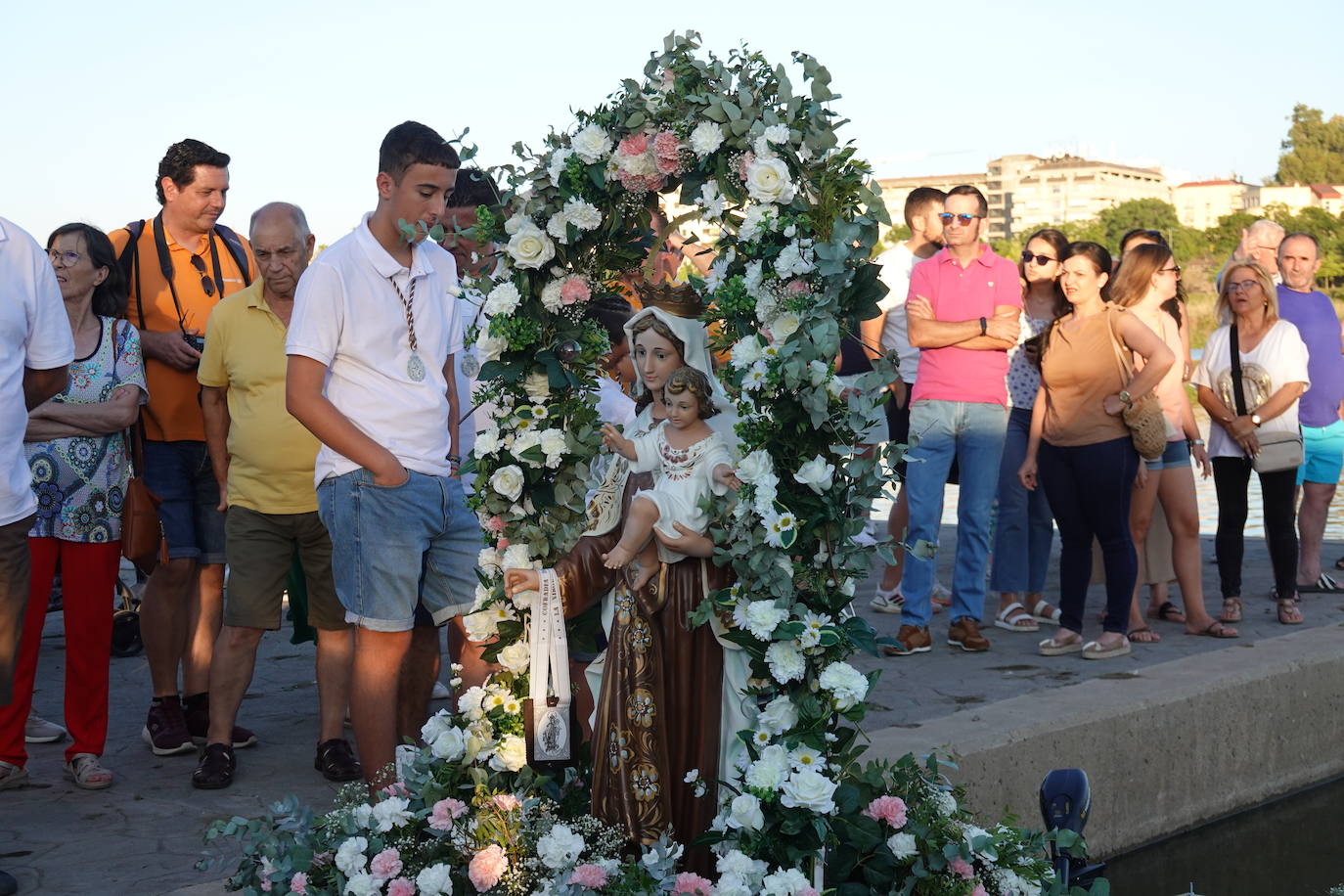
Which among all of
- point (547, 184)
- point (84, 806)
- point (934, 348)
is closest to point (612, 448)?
point (547, 184)

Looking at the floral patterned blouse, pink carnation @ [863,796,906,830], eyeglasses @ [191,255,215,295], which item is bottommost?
pink carnation @ [863,796,906,830]

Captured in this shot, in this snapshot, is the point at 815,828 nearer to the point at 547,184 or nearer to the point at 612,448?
the point at 612,448

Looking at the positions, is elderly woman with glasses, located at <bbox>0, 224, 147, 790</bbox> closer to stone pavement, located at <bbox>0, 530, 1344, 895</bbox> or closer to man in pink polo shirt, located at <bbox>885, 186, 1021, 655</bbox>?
stone pavement, located at <bbox>0, 530, 1344, 895</bbox>

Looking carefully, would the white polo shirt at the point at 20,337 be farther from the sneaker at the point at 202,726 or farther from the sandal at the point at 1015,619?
the sandal at the point at 1015,619

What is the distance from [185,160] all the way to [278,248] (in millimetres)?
809

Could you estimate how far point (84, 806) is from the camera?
5.39 meters

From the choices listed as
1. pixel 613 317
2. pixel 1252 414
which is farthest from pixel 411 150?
pixel 1252 414

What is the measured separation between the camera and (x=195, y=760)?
19.8ft

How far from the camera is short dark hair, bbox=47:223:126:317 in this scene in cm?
586

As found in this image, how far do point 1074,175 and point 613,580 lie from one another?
178467mm

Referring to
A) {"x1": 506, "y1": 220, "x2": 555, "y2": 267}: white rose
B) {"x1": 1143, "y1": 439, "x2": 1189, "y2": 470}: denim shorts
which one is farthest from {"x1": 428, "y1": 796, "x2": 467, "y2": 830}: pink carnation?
{"x1": 1143, "y1": 439, "x2": 1189, "y2": 470}: denim shorts

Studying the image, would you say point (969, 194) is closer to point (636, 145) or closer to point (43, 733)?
point (636, 145)

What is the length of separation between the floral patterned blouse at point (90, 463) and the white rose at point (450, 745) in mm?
1984

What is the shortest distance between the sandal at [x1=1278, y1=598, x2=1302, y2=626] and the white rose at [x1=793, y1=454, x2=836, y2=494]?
532 centimetres
